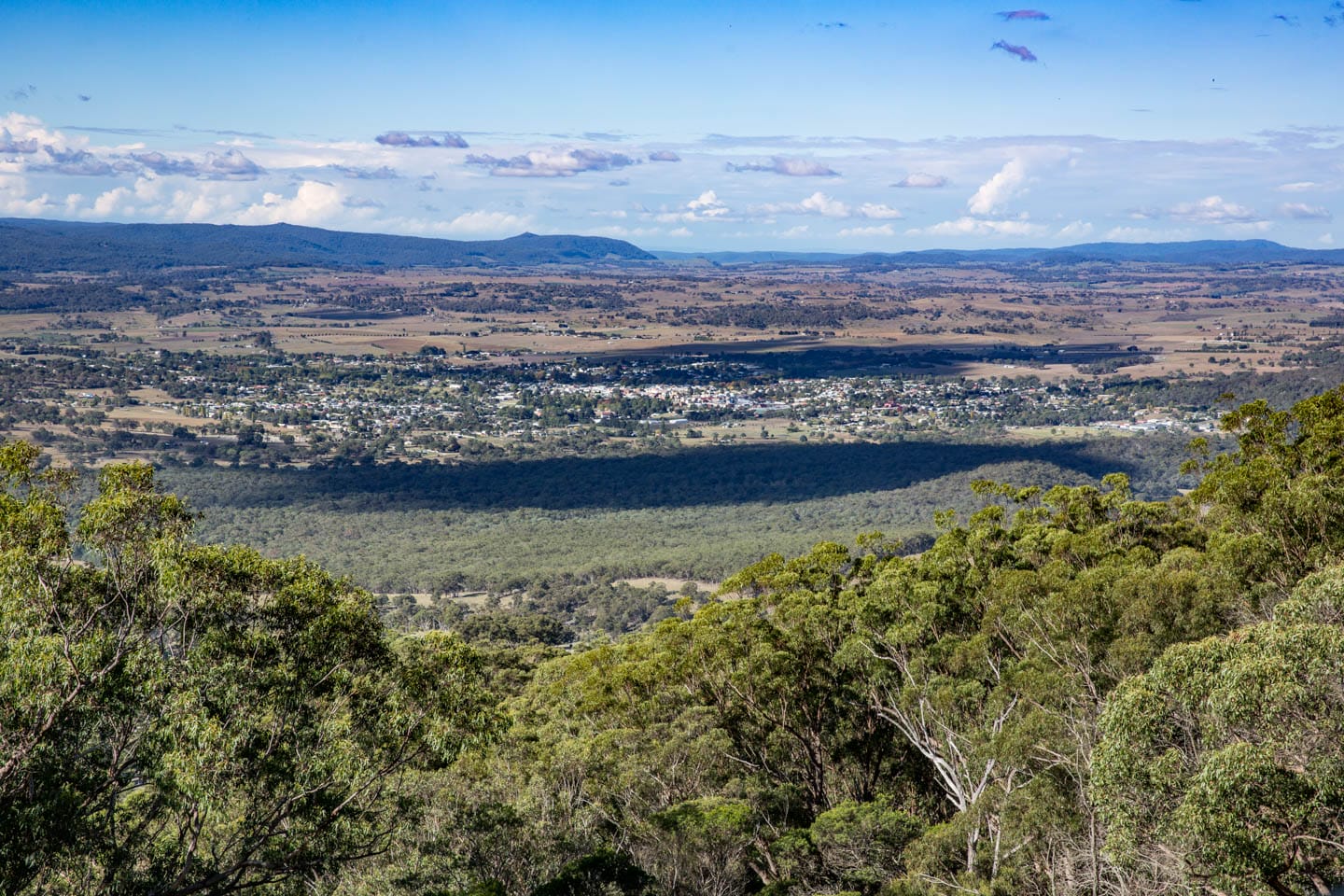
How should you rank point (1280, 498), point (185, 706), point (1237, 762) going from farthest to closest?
point (1280, 498)
point (185, 706)
point (1237, 762)

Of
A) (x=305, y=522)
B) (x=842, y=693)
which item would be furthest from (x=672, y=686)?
(x=305, y=522)

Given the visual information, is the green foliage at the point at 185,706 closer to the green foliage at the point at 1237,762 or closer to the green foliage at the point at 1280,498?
the green foliage at the point at 1237,762

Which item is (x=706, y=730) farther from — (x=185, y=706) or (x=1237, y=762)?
(x=1237, y=762)

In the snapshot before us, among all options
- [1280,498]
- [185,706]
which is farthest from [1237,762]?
[1280,498]

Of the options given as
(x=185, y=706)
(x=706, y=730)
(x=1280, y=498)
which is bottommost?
(x=706, y=730)

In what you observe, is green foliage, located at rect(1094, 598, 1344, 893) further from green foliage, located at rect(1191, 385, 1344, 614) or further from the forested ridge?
green foliage, located at rect(1191, 385, 1344, 614)

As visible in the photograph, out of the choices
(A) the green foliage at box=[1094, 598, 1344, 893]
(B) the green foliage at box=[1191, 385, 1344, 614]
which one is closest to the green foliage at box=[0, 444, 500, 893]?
(A) the green foliage at box=[1094, 598, 1344, 893]

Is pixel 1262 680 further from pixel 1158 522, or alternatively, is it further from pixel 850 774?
pixel 1158 522

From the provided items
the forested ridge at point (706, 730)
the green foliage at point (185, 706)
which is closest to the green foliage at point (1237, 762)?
the forested ridge at point (706, 730)
